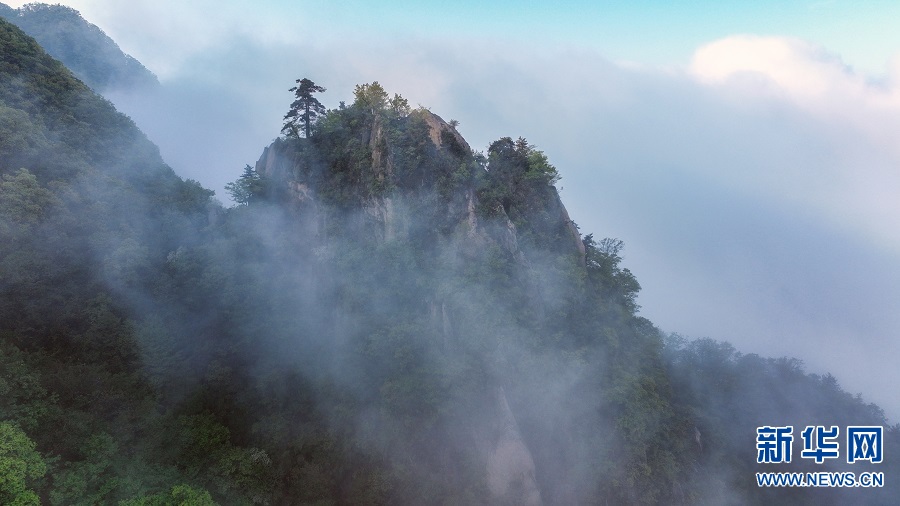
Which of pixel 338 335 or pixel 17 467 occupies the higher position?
pixel 338 335

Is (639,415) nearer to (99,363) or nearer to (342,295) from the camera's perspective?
(342,295)

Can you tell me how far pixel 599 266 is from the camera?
35.4 m

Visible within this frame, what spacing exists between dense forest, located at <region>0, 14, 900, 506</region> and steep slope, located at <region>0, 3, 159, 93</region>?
5099 cm

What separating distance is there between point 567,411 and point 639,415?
468 cm

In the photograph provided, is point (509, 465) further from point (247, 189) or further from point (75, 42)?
point (75, 42)

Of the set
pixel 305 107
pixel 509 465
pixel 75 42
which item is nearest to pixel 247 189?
pixel 305 107

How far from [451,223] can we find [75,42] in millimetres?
87151

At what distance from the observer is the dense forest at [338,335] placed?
2397cm

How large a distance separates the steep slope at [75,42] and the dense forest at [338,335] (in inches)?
2008

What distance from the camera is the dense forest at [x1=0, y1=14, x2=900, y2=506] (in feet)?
78.6

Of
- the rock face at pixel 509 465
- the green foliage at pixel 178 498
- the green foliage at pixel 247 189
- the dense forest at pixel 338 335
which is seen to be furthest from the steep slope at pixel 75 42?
the rock face at pixel 509 465

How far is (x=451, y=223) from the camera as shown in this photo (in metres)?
31.5

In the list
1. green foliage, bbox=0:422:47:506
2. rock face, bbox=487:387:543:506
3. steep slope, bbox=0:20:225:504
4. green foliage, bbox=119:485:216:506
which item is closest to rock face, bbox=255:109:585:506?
rock face, bbox=487:387:543:506

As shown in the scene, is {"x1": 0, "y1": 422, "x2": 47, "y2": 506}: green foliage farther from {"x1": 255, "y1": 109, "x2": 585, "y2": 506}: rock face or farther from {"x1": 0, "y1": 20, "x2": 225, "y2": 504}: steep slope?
{"x1": 255, "y1": 109, "x2": 585, "y2": 506}: rock face
